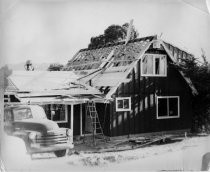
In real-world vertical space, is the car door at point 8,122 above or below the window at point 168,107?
below

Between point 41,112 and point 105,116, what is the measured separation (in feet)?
1.77

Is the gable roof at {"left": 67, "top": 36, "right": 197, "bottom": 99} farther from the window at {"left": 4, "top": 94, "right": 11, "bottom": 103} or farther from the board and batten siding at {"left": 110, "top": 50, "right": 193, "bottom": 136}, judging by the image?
the window at {"left": 4, "top": 94, "right": 11, "bottom": 103}

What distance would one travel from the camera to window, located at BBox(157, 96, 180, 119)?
3.09m

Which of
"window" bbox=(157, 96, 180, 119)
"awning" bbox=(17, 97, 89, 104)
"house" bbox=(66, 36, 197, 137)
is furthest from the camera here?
"window" bbox=(157, 96, 180, 119)

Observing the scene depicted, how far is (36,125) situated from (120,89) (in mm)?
770

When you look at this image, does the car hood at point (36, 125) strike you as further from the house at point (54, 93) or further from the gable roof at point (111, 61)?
the gable roof at point (111, 61)

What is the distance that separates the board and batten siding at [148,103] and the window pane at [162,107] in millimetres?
46

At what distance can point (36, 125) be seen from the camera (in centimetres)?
286

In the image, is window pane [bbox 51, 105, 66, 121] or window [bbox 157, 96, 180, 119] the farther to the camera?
window [bbox 157, 96, 180, 119]

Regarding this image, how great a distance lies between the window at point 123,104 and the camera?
116 inches

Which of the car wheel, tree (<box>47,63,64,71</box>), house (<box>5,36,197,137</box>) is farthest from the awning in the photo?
the car wheel

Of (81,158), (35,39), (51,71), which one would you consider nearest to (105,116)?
(81,158)

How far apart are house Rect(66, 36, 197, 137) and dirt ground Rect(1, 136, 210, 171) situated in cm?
17

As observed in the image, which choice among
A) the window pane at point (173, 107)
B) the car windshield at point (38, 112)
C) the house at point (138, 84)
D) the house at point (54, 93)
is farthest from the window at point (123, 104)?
the car windshield at point (38, 112)
